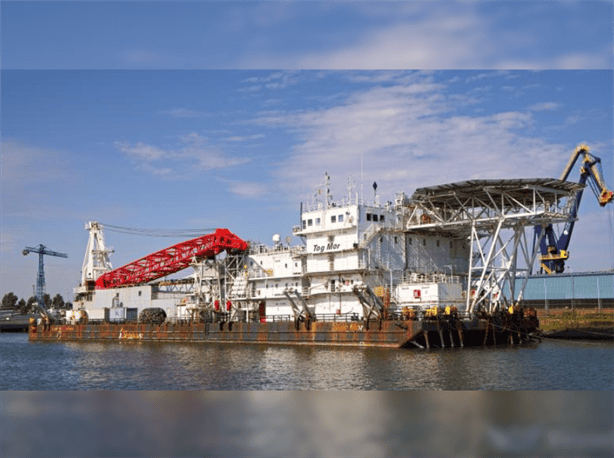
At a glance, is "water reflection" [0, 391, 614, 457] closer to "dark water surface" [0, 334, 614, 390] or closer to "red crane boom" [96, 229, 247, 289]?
"dark water surface" [0, 334, 614, 390]

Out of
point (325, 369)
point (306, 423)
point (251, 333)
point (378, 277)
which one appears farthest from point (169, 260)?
point (306, 423)

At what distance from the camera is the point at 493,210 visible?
40.0 metres

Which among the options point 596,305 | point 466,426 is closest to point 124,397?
point 466,426

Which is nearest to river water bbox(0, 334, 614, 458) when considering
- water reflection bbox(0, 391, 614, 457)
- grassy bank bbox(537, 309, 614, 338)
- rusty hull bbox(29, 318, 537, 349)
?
water reflection bbox(0, 391, 614, 457)

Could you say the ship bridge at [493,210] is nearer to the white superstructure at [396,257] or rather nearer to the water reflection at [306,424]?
the white superstructure at [396,257]

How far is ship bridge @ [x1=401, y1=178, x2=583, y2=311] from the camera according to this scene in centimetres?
3788

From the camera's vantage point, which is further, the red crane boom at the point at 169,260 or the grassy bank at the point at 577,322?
the red crane boom at the point at 169,260

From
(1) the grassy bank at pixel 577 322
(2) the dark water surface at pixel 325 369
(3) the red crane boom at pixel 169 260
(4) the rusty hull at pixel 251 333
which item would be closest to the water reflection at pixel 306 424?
(2) the dark water surface at pixel 325 369

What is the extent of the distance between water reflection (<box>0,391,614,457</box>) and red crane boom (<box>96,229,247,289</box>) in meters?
44.4

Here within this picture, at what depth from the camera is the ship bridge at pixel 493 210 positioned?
3788cm

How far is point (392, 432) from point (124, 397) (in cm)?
458

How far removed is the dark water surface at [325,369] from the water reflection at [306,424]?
37.8 feet

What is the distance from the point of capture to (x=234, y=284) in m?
52.5

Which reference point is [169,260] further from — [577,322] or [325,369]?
[325,369]
